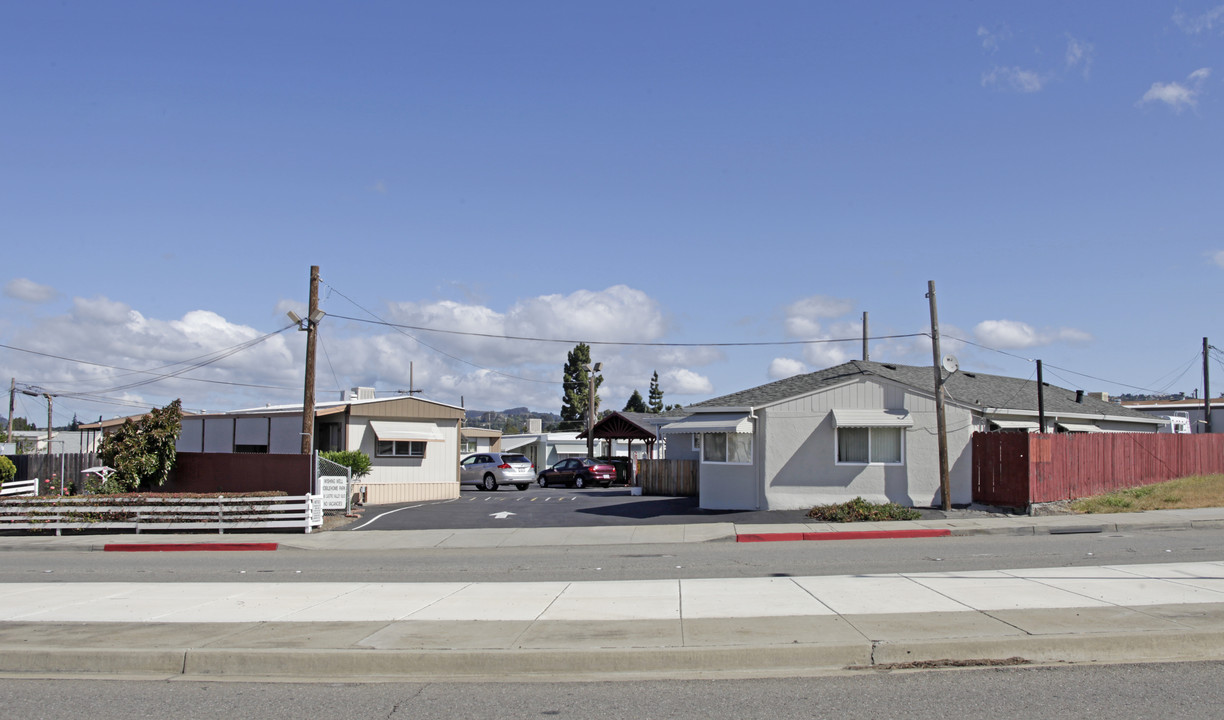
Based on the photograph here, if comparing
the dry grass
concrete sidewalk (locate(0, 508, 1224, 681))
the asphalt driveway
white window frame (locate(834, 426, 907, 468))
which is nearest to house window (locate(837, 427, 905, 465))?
white window frame (locate(834, 426, 907, 468))

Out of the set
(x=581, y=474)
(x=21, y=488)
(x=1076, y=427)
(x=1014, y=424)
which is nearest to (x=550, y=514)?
(x=1014, y=424)

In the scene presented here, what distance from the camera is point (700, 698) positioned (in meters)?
6.72

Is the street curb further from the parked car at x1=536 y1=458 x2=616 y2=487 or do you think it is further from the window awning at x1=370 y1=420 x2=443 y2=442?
the parked car at x1=536 y1=458 x2=616 y2=487

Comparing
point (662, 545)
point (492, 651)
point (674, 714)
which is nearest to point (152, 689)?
point (492, 651)

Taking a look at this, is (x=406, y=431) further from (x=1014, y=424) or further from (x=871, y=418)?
(x=1014, y=424)

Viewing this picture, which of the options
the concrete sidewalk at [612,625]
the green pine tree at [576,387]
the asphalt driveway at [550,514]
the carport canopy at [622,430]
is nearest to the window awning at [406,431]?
the asphalt driveway at [550,514]

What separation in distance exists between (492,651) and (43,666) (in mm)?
4012

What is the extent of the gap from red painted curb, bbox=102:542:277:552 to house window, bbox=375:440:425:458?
11.5 m

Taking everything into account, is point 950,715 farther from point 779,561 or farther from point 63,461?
point 63,461

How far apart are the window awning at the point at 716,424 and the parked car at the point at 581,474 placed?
13944mm

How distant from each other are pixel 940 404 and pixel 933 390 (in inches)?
101

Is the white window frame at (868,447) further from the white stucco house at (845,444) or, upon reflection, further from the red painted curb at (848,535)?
the red painted curb at (848,535)

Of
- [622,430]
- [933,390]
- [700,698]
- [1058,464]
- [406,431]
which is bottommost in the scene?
[700,698]

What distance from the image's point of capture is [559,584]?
1244cm
